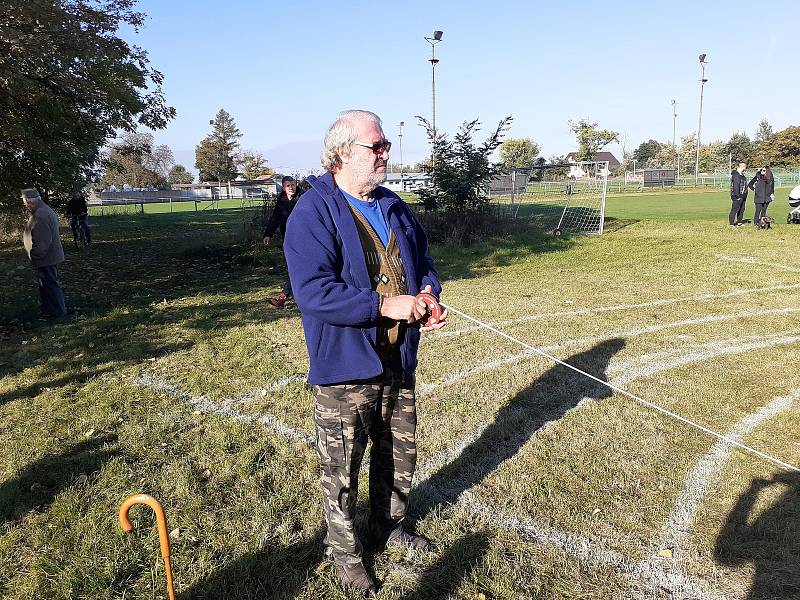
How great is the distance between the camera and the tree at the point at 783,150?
6134cm

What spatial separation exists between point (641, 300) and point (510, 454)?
559 cm

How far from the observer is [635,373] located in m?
5.62

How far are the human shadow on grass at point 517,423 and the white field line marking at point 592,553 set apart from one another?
0.24 m

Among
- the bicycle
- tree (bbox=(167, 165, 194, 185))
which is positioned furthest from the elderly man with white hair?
tree (bbox=(167, 165, 194, 185))

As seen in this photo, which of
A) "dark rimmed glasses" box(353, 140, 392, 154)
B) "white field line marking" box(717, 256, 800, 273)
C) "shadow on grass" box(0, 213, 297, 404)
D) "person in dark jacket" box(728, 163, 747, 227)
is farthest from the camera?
"person in dark jacket" box(728, 163, 747, 227)

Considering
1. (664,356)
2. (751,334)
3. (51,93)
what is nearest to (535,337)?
(664,356)

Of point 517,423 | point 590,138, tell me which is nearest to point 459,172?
point 517,423

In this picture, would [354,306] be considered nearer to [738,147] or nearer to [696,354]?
[696,354]

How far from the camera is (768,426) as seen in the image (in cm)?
444

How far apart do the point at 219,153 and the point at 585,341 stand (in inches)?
3713

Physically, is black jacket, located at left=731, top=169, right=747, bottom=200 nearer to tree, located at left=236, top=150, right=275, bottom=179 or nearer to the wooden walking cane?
the wooden walking cane

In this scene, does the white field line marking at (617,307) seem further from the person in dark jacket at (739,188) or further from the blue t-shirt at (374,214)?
the person in dark jacket at (739,188)

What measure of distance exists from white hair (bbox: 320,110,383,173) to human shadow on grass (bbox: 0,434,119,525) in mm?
2907

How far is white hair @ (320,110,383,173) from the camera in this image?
2496 mm
